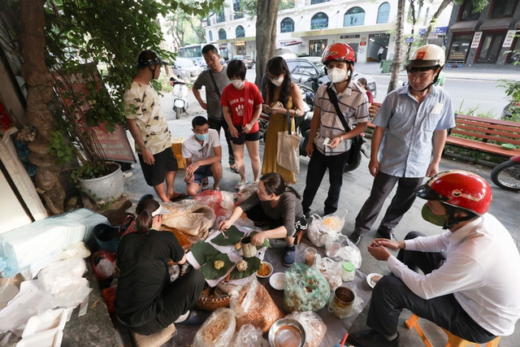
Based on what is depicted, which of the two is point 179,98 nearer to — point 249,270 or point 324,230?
point 324,230

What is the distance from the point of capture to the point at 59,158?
2.77m

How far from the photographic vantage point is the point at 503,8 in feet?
49.9

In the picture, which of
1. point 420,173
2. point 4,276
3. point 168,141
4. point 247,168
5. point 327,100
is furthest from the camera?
point 247,168

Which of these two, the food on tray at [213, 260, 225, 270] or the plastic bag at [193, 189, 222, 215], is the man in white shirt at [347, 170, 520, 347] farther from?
the plastic bag at [193, 189, 222, 215]

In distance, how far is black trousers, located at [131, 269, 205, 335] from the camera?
179cm

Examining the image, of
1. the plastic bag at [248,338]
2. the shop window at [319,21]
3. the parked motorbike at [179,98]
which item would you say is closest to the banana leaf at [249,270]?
the plastic bag at [248,338]

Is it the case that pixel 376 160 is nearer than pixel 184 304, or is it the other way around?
pixel 184 304

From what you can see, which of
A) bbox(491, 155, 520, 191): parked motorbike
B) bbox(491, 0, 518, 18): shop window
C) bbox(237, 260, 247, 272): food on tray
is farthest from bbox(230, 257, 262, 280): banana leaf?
bbox(491, 0, 518, 18): shop window

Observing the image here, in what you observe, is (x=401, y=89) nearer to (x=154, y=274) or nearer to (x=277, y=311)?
(x=277, y=311)

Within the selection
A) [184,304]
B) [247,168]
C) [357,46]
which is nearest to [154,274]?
[184,304]

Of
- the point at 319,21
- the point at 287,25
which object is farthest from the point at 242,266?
the point at 287,25

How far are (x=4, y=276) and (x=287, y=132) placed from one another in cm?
323

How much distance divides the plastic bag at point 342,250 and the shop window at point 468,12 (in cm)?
2171

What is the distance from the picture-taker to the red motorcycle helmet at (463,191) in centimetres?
142
